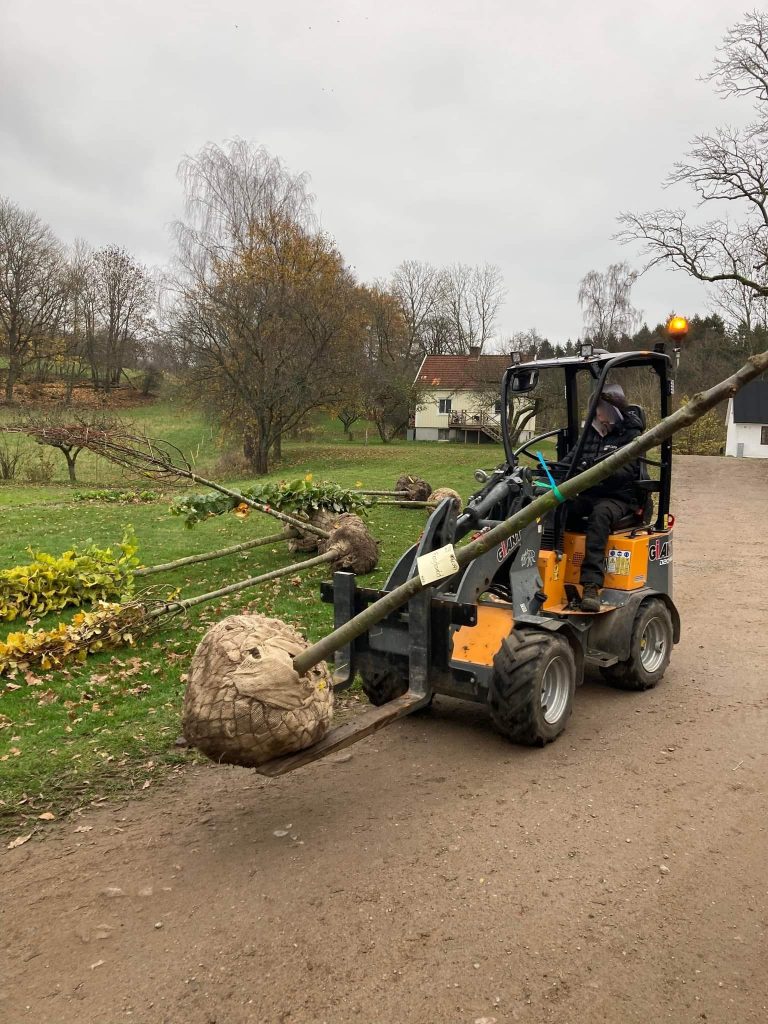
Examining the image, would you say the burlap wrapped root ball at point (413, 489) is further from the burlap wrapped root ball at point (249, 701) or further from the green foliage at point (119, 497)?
the burlap wrapped root ball at point (249, 701)

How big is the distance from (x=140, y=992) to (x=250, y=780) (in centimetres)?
202

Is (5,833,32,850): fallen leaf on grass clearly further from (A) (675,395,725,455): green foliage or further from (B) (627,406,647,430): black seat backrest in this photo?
(A) (675,395,725,455): green foliage

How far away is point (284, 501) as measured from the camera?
11266mm

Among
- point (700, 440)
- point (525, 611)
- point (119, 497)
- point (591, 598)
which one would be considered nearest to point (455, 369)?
point (700, 440)

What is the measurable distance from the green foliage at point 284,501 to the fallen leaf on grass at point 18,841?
600 cm

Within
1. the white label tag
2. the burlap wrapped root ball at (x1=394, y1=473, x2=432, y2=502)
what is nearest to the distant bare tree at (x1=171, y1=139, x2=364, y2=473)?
the burlap wrapped root ball at (x1=394, y1=473, x2=432, y2=502)

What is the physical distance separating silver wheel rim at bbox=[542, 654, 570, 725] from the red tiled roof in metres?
48.2

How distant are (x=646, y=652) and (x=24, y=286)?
172 ft

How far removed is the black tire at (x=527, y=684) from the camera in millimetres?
5285

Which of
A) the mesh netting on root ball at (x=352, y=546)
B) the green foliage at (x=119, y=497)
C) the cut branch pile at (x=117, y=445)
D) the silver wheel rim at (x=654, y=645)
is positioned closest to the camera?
the silver wheel rim at (x=654, y=645)

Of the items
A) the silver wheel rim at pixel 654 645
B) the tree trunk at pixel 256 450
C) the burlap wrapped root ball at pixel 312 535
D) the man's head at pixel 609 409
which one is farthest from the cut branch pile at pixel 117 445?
the tree trunk at pixel 256 450

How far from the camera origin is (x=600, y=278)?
72312 mm

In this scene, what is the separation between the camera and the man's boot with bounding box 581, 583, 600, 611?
654 centimetres

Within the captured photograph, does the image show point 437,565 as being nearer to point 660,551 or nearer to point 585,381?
point 660,551
